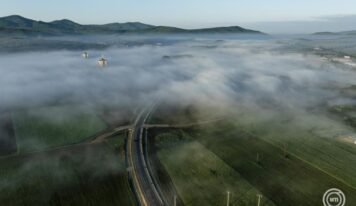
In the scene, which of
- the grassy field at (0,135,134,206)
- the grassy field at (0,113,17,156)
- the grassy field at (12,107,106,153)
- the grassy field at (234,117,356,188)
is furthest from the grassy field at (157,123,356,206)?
the grassy field at (0,113,17,156)

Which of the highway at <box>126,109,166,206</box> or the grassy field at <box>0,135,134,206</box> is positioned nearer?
the grassy field at <box>0,135,134,206</box>

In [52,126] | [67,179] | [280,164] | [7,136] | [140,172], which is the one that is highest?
[52,126]

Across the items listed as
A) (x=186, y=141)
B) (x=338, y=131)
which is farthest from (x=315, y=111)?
(x=186, y=141)

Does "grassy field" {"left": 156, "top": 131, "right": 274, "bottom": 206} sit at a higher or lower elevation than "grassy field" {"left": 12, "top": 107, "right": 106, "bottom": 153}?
lower

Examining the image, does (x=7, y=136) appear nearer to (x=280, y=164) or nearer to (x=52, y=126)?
(x=52, y=126)

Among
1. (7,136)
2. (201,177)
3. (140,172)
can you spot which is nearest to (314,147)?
(201,177)

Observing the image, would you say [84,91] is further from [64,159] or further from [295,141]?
[295,141]

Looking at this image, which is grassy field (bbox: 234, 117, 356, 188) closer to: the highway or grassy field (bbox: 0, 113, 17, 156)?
the highway
